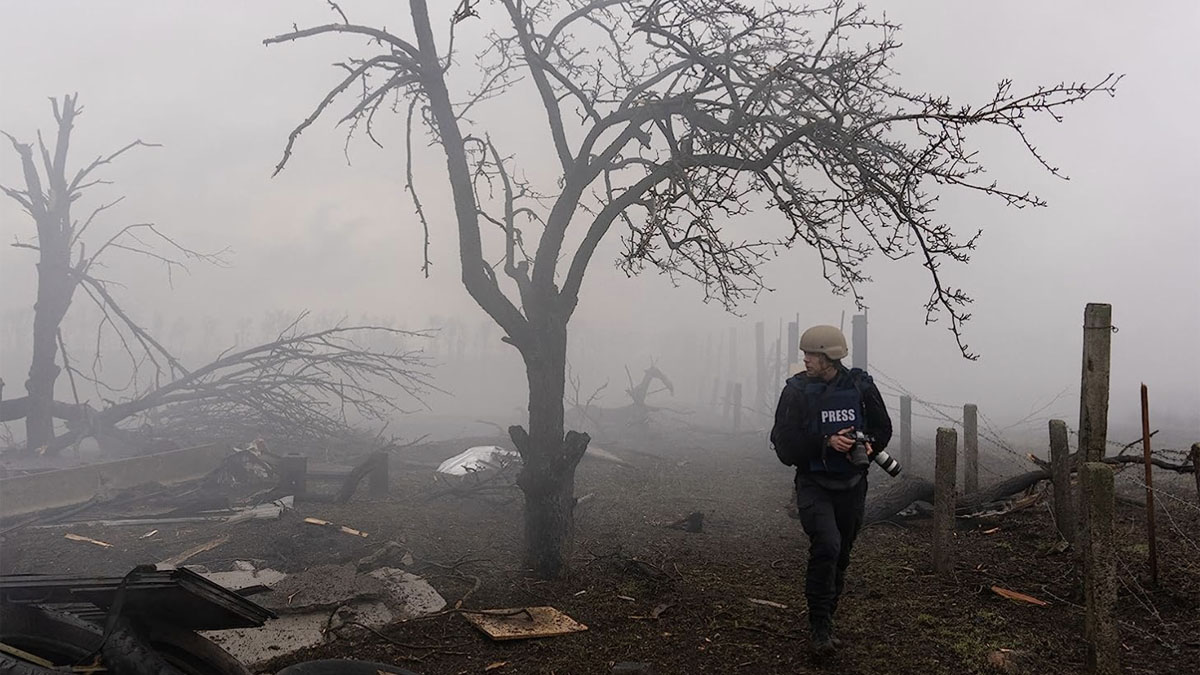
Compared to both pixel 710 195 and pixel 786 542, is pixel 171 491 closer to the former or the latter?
pixel 786 542

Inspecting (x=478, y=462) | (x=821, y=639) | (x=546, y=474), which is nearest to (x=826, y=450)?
(x=821, y=639)

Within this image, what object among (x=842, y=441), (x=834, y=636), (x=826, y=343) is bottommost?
(x=834, y=636)

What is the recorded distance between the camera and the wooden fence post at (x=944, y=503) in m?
6.43

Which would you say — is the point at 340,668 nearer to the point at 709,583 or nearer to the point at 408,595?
the point at 408,595

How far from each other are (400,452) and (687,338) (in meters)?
44.2

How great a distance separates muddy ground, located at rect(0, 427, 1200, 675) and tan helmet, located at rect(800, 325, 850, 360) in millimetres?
2008

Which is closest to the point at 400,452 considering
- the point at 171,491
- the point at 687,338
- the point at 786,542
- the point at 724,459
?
the point at 171,491

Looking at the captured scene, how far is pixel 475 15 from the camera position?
738 centimetres

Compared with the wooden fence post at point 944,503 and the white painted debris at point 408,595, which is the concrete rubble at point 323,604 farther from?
the wooden fence post at point 944,503

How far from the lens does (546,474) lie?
24.0 ft

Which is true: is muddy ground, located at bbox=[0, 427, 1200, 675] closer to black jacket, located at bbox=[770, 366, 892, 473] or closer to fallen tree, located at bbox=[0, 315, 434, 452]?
black jacket, located at bbox=[770, 366, 892, 473]

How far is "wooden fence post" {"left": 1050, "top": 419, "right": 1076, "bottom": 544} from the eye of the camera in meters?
6.08

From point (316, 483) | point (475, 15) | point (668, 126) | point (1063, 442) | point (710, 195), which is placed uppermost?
point (475, 15)

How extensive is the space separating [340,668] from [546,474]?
11.2ft
